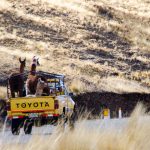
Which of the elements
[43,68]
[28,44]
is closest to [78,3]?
[28,44]

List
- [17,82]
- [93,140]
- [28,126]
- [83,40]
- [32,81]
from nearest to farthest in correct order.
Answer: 1. [93,140]
2. [28,126]
3. [32,81]
4. [17,82]
5. [83,40]

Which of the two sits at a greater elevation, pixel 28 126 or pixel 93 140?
pixel 93 140

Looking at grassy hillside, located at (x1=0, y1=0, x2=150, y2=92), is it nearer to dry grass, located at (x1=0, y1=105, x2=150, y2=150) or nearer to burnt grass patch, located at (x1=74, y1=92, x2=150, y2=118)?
burnt grass patch, located at (x1=74, y1=92, x2=150, y2=118)

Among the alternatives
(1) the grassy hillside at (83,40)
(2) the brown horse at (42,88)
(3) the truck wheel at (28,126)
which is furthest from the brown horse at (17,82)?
(1) the grassy hillside at (83,40)

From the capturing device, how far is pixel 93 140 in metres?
10.8

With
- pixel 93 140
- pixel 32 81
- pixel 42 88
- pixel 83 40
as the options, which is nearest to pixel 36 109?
pixel 42 88

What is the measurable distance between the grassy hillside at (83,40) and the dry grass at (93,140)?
27036mm

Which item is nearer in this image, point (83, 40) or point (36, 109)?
point (36, 109)

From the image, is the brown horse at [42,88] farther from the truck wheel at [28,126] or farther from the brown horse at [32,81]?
the truck wheel at [28,126]

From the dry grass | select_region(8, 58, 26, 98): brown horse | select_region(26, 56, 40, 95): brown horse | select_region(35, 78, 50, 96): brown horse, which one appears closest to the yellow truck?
select_region(35, 78, 50, 96): brown horse

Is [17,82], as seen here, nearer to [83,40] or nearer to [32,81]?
[32,81]

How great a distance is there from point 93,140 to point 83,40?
46736 millimetres

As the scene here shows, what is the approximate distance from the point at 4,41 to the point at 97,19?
492 inches

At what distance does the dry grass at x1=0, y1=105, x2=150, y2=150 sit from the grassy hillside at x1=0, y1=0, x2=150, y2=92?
2704 cm
